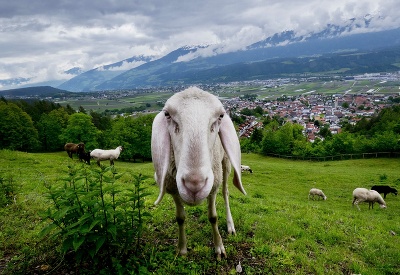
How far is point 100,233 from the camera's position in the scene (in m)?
3.75

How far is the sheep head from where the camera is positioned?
2.84 m

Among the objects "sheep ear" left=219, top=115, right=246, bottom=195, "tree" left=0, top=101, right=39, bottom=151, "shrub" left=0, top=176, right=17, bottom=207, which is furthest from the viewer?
"tree" left=0, top=101, right=39, bottom=151

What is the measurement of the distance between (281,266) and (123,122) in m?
53.1

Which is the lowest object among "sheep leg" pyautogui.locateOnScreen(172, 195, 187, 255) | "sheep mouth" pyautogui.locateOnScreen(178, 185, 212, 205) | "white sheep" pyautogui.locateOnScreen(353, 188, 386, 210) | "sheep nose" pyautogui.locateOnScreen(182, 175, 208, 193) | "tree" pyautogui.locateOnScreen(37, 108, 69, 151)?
"white sheep" pyautogui.locateOnScreen(353, 188, 386, 210)

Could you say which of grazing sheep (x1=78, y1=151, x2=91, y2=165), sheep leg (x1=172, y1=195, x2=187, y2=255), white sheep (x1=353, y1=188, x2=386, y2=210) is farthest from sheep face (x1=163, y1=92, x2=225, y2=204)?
grazing sheep (x1=78, y1=151, x2=91, y2=165)

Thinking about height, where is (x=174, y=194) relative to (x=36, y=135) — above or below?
above

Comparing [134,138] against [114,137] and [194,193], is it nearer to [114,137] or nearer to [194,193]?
[114,137]

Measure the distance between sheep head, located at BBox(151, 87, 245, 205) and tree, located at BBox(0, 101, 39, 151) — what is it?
52.4m

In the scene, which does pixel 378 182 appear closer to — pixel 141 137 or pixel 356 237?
pixel 356 237

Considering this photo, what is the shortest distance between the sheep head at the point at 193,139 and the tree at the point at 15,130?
52354 millimetres

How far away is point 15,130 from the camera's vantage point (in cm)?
4728

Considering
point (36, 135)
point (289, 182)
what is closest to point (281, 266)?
point (289, 182)

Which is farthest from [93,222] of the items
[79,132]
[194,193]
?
[79,132]

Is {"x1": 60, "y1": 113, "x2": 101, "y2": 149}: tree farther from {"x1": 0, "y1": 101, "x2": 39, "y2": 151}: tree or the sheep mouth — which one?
the sheep mouth
